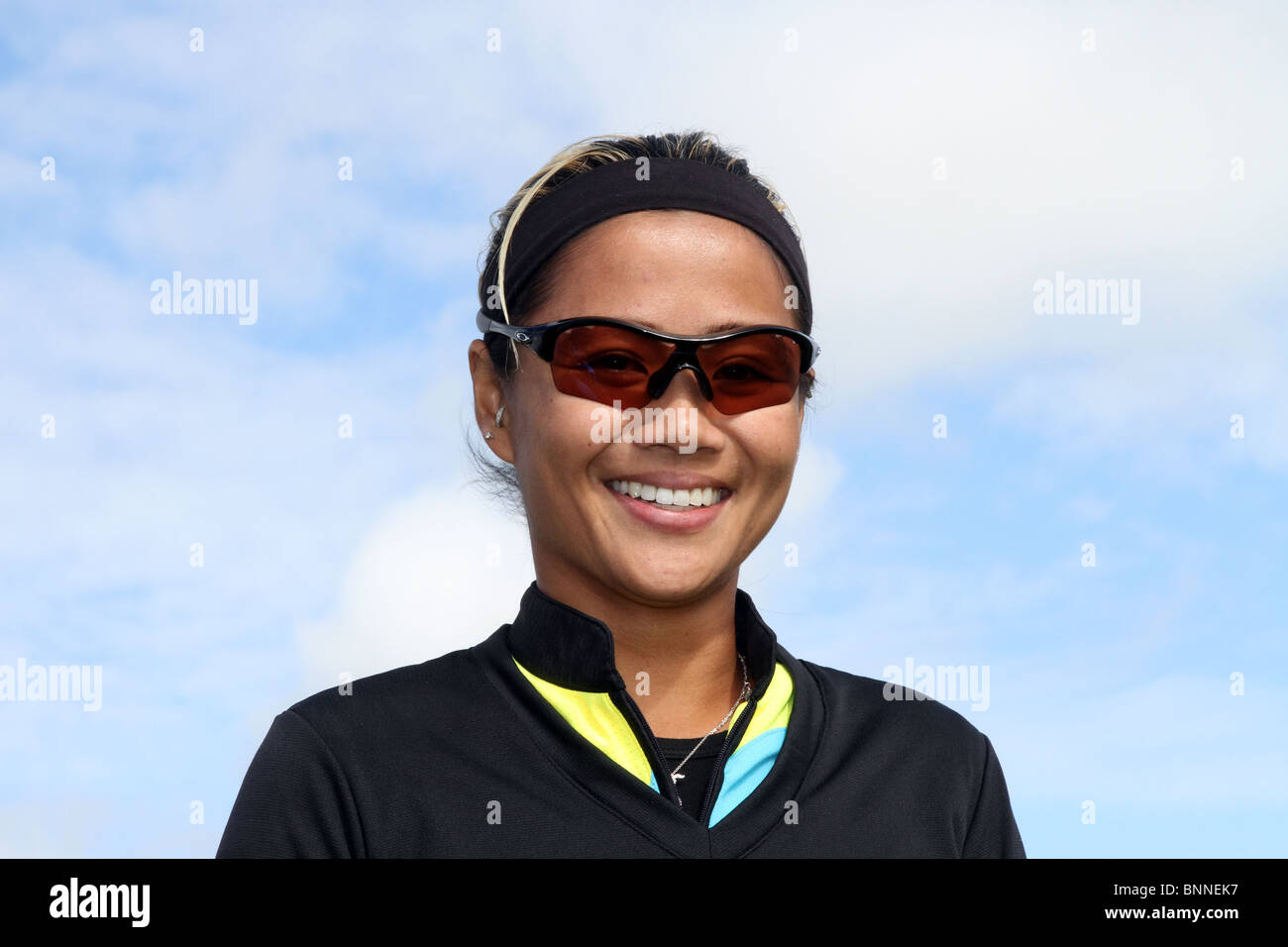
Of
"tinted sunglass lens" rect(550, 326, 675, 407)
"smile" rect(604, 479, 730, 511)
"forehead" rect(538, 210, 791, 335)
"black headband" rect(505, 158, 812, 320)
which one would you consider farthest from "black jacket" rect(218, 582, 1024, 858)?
"black headband" rect(505, 158, 812, 320)

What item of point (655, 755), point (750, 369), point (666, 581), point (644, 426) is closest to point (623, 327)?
point (644, 426)

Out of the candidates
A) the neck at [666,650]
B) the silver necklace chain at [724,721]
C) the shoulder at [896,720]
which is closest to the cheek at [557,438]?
the neck at [666,650]

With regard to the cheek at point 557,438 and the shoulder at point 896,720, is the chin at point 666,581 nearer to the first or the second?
the cheek at point 557,438

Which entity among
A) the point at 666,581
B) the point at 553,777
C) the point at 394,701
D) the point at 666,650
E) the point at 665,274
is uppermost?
the point at 665,274

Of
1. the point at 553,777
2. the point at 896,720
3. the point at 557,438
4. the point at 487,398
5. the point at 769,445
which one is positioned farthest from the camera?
the point at 896,720

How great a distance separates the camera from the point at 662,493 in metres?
3.40

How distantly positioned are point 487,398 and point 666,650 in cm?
97

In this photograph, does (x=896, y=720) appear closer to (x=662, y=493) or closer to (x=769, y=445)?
(x=769, y=445)

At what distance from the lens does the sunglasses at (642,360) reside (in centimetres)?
339

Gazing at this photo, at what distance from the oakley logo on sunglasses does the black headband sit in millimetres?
565
